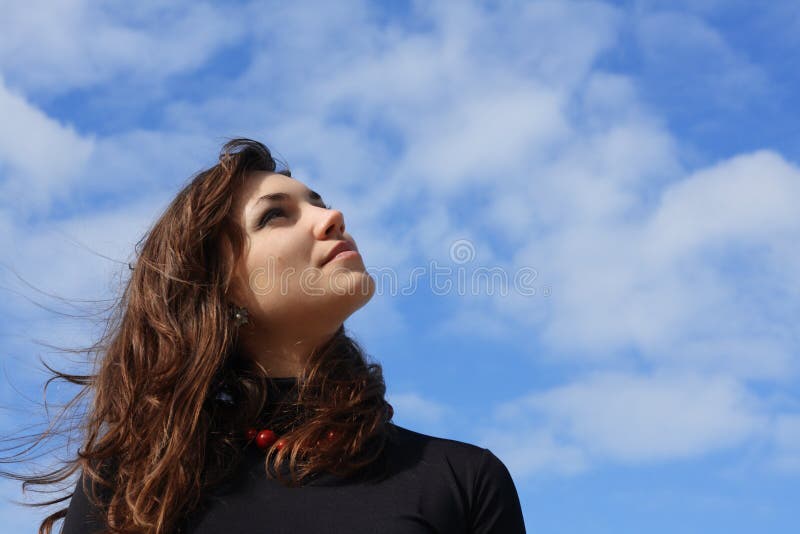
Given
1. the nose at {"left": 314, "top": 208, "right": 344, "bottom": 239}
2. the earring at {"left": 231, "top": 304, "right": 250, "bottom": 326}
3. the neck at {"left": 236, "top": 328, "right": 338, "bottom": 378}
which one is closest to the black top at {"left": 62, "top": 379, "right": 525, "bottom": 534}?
the neck at {"left": 236, "top": 328, "right": 338, "bottom": 378}

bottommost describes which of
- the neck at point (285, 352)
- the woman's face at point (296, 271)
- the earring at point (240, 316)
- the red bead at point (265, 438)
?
the red bead at point (265, 438)

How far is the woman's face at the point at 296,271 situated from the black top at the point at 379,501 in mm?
602

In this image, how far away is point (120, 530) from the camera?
10.8 ft

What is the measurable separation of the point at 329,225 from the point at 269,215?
33cm

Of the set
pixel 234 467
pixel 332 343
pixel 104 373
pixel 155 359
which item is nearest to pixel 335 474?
pixel 234 467

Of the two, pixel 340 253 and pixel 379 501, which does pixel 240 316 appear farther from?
pixel 379 501

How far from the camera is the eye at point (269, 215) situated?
389 cm

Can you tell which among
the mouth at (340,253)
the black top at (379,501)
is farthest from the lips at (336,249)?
the black top at (379,501)

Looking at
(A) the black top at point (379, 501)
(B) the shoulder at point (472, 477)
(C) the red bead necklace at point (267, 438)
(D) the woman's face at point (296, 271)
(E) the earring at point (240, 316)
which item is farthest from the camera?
(E) the earring at point (240, 316)

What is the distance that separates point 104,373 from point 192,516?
3.25ft

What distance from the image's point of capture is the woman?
3.36 m

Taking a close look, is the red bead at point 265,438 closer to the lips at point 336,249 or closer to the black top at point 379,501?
the black top at point 379,501

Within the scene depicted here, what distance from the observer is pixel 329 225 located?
12.3 ft

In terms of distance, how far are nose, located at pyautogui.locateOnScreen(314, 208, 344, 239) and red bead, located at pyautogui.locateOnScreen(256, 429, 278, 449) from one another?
2.85 ft
